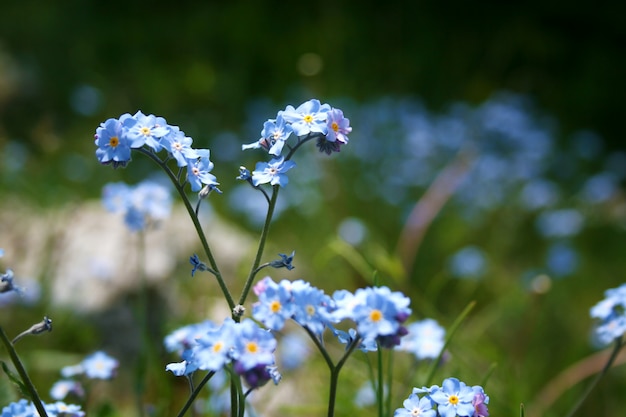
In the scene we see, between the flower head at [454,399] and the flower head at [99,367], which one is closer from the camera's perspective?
the flower head at [454,399]

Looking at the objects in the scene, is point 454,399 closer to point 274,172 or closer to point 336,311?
point 336,311

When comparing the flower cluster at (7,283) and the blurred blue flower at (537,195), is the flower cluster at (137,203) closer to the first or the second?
the flower cluster at (7,283)

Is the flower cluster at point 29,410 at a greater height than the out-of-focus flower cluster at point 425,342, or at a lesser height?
lesser

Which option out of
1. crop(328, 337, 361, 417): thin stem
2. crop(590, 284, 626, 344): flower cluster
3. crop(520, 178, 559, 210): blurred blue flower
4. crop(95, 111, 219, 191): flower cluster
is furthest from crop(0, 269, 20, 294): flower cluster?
crop(520, 178, 559, 210): blurred blue flower

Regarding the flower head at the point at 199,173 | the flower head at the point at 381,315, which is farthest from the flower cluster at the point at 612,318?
the flower head at the point at 199,173

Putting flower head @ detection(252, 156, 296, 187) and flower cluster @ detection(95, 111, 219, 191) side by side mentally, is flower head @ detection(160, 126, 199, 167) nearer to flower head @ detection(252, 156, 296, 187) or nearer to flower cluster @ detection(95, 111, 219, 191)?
flower cluster @ detection(95, 111, 219, 191)

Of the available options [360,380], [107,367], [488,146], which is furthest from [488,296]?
[107,367]

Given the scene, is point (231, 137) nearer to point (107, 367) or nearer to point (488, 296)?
point (488, 296)
